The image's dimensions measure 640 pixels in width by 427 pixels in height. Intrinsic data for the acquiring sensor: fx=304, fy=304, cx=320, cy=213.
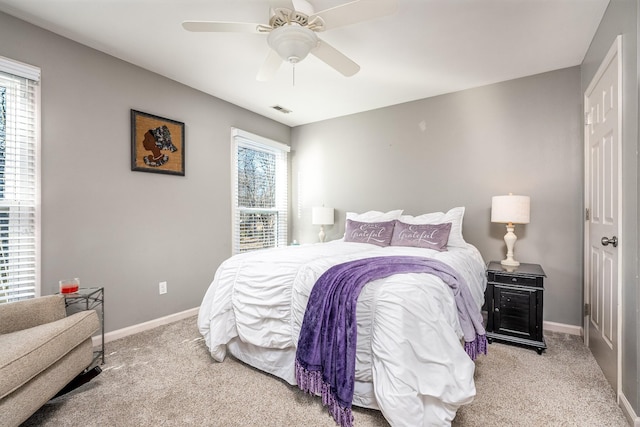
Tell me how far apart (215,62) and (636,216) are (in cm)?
326

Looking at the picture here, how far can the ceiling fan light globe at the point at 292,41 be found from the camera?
1807mm

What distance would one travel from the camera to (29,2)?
2.06 metres

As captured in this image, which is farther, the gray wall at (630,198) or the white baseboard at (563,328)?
the white baseboard at (563,328)

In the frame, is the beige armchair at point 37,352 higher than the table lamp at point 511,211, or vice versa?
the table lamp at point 511,211

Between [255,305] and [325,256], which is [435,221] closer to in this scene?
[325,256]

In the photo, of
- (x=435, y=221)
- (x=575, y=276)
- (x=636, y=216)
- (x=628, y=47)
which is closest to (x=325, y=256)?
(x=435, y=221)

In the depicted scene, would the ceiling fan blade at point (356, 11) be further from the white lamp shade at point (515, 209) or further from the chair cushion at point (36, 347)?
the chair cushion at point (36, 347)

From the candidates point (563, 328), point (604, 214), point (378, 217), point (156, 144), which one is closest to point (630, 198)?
point (604, 214)

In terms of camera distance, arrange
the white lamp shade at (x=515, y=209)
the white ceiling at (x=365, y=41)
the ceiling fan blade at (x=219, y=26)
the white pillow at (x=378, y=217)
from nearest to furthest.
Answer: the ceiling fan blade at (x=219, y=26), the white ceiling at (x=365, y=41), the white lamp shade at (x=515, y=209), the white pillow at (x=378, y=217)

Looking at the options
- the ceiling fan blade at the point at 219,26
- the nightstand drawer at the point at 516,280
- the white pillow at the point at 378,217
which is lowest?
the nightstand drawer at the point at 516,280

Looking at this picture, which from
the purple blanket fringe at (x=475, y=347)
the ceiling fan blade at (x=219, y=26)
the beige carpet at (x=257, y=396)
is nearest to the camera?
the beige carpet at (x=257, y=396)

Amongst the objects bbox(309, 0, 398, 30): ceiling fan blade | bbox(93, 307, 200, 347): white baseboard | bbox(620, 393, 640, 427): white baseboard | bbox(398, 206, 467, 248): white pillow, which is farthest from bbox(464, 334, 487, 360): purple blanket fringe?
bbox(93, 307, 200, 347): white baseboard

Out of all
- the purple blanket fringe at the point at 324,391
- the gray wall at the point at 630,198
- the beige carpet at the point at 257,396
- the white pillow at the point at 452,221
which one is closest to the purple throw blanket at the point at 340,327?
the purple blanket fringe at the point at 324,391

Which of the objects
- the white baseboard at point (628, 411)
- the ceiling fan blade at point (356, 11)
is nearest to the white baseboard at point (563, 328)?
the white baseboard at point (628, 411)
